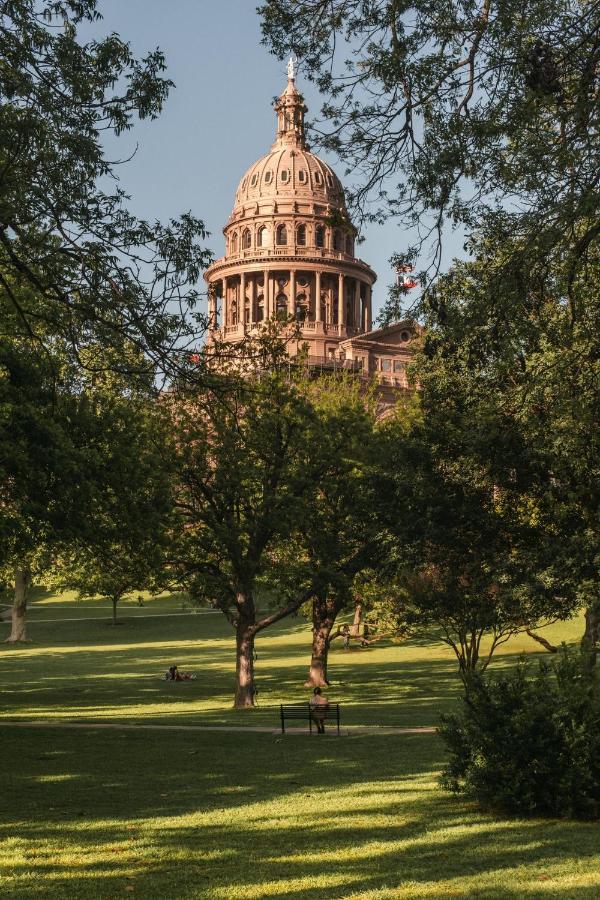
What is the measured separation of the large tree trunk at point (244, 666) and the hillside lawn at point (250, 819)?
0.70m

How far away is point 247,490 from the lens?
101ft

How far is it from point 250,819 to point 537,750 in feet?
11.2

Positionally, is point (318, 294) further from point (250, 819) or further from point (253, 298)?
point (250, 819)

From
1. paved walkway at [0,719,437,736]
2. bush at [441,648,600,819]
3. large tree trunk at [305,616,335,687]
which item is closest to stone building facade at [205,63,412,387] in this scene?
large tree trunk at [305,616,335,687]

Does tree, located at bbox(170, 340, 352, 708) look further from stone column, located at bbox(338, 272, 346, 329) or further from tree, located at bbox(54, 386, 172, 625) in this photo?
stone column, located at bbox(338, 272, 346, 329)

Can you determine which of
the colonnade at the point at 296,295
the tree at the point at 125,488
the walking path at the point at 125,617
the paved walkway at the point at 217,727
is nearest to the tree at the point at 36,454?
the tree at the point at 125,488

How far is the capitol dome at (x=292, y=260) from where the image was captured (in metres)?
118

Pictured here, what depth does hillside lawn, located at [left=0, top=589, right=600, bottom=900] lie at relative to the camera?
31.2 feet

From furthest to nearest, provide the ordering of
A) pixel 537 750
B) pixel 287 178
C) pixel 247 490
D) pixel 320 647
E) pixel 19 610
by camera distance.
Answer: pixel 287 178
pixel 19 610
pixel 320 647
pixel 247 490
pixel 537 750

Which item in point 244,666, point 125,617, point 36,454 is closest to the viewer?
point 36,454

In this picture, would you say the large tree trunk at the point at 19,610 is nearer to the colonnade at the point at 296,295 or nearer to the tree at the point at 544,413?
the tree at the point at 544,413

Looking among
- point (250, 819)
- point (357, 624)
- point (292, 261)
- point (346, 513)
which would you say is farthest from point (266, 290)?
point (250, 819)

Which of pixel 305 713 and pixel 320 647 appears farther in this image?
pixel 320 647

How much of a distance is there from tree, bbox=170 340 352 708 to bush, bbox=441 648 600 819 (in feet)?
56.1
